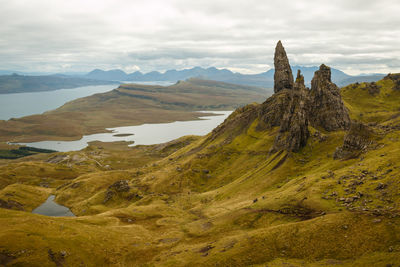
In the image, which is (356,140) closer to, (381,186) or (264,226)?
(381,186)

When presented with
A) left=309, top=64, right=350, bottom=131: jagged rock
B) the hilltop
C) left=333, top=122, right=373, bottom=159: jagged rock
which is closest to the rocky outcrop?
the hilltop

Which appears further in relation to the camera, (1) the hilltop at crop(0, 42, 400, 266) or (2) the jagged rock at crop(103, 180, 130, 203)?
(2) the jagged rock at crop(103, 180, 130, 203)

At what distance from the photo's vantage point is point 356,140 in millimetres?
104312

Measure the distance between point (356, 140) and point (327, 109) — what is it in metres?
72.7

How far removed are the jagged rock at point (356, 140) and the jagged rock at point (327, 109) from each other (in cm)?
6214

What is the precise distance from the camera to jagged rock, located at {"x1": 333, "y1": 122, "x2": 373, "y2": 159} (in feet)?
339

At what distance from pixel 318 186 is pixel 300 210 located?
11543 mm

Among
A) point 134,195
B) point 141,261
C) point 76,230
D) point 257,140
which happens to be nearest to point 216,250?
point 141,261

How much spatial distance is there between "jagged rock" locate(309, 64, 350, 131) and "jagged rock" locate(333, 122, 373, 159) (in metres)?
62.1

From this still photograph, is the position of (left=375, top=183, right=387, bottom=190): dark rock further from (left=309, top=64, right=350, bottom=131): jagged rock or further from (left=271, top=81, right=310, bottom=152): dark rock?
(left=309, top=64, right=350, bottom=131): jagged rock

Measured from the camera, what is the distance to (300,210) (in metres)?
77.2

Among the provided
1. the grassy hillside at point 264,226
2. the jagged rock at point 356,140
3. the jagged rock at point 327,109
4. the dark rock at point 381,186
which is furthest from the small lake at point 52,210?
Answer: the dark rock at point 381,186

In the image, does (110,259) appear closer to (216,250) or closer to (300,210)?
(216,250)

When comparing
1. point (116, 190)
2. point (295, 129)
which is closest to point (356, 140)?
A: point (295, 129)
